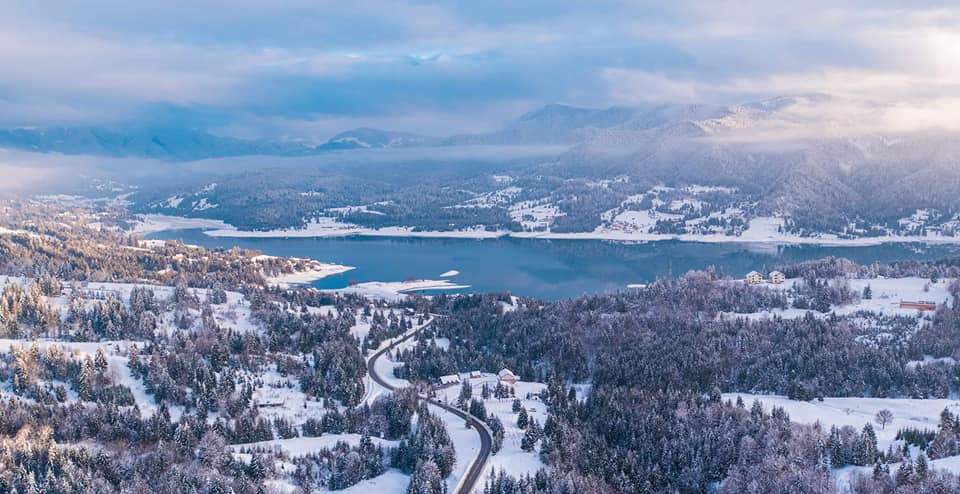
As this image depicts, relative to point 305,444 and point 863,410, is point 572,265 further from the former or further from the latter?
point 305,444

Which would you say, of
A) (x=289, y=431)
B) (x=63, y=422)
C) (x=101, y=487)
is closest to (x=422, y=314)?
(x=289, y=431)

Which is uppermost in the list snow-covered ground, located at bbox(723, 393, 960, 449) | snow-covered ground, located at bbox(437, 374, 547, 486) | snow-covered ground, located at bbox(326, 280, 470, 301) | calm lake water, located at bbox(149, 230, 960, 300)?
calm lake water, located at bbox(149, 230, 960, 300)

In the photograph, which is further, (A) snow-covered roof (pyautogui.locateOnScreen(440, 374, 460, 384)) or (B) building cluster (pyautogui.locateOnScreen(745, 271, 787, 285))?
(B) building cluster (pyautogui.locateOnScreen(745, 271, 787, 285))

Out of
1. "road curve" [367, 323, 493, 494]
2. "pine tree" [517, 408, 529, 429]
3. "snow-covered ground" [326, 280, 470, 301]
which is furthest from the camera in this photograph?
"snow-covered ground" [326, 280, 470, 301]

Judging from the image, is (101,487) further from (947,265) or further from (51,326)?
(947,265)

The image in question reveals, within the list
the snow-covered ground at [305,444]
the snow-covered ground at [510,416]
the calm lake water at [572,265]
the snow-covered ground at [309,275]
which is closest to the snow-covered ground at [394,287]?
the calm lake water at [572,265]

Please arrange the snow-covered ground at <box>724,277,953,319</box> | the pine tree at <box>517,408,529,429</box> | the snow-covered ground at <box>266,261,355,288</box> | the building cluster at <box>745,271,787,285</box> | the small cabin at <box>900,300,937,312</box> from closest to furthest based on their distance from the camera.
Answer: the pine tree at <box>517,408,529,429</box> < the small cabin at <box>900,300,937,312</box> < the snow-covered ground at <box>724,277,953,319</box> < the building cluster at <box>745,271,787,285</box> < the snow-covered ground at <box>266,261,355,288</box>

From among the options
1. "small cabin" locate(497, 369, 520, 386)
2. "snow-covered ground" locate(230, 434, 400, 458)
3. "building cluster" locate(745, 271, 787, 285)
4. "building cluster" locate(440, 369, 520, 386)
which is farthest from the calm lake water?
"snow-covered ground" locate(230, 434, 400, 458)

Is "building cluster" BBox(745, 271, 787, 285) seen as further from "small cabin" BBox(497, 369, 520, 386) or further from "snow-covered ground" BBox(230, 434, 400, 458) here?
"snow-covered ground" BBox(230, 434, 400, 458)
